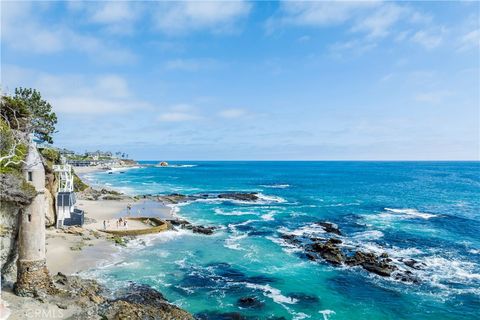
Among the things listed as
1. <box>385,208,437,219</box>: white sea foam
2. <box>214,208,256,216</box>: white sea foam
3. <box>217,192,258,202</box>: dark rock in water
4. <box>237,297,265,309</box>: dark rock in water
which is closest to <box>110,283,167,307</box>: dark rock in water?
<box>237,297,265,309</box>: dark rock in water

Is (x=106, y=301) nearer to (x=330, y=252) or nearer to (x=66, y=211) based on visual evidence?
(x=66, y=211)

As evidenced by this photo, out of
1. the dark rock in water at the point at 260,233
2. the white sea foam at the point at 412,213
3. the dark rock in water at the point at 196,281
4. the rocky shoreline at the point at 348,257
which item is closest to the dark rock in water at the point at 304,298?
the dark rock in water at the point at 196,281

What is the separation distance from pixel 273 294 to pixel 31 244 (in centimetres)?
1568

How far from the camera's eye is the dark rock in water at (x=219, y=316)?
836 inches

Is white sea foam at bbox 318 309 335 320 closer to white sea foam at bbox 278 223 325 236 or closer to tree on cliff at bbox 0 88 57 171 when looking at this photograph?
white sea foam at bbox 278 223 325 236

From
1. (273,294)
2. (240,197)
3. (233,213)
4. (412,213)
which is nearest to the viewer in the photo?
(273,294)

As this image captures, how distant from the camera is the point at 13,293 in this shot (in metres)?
20.8

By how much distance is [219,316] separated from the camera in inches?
848

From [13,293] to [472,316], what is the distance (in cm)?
2757

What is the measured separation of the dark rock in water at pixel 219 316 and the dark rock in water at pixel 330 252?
13.6 meters

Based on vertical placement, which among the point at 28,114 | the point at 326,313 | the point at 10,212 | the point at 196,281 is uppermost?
the point at 28,114

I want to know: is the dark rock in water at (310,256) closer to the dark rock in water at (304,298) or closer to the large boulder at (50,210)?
the dark rock in water at (304,298)

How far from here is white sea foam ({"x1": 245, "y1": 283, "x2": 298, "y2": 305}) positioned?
24122 millimetres

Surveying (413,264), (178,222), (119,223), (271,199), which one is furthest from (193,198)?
(413,264)
